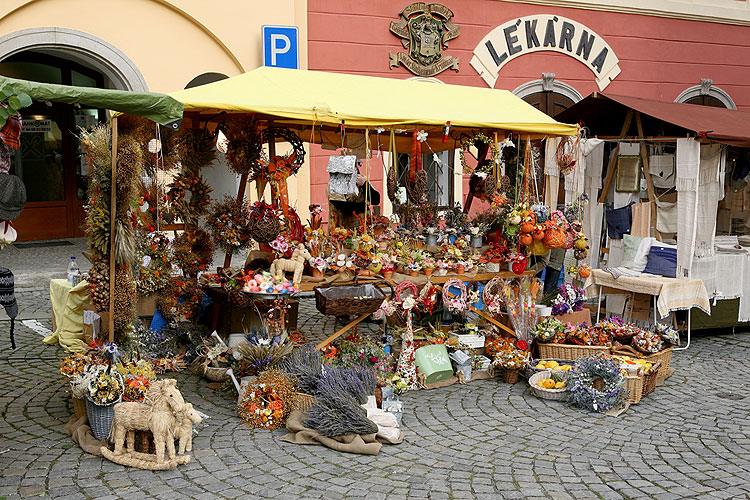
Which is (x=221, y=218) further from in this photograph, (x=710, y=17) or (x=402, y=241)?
(x=710, y=17)

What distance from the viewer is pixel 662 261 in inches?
324

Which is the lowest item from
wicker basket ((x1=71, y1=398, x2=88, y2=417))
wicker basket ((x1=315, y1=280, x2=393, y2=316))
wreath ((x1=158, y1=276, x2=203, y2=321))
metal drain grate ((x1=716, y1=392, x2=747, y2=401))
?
metal drain grate ((x1=716, y1=392, x2=747, y2=401))

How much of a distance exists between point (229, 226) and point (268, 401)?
2.34 meters

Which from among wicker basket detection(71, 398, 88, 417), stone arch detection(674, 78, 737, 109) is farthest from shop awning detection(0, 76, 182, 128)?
stone arch detection(674, 78, 737, 109)

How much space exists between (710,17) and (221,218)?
38.0 ft

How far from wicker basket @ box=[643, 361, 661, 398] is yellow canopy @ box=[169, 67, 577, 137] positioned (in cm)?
256

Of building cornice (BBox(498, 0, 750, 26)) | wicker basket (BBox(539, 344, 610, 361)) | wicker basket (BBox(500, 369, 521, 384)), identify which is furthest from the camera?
building cornice (BBox(498, 0, 750, 26))

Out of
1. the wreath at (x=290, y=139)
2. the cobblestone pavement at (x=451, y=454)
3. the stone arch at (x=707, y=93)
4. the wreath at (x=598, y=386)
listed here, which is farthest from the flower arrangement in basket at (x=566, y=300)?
the stone arch at (x=707, y=93)

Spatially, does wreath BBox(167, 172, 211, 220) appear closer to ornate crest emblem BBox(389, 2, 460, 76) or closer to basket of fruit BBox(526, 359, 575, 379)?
basket of fruit BBox(526, 359, 575, 379)

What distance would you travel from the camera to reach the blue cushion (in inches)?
320

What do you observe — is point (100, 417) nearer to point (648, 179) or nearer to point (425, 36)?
point (648, 179)

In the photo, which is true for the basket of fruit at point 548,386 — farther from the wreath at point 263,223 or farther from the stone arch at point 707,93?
the stone arch at point 707,93

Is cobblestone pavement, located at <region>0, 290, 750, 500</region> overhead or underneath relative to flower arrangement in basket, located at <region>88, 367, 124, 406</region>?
underneath

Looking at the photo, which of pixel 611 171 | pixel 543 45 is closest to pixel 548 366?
pixel 611 171
